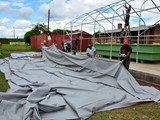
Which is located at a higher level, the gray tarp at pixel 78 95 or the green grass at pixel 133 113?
the gray tarp at pixel 78 95

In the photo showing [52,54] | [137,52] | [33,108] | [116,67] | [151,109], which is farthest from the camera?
[52,54]

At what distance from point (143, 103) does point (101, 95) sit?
1099mm

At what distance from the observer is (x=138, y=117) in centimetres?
508

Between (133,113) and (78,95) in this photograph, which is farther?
(78,95)

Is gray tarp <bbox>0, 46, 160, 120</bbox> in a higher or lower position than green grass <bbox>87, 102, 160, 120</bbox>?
higher

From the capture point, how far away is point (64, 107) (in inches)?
204

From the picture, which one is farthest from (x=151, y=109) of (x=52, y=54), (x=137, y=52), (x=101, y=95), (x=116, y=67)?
(x=52, y=54)

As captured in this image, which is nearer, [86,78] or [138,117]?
[138,117]

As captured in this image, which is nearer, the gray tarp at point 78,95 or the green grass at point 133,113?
the gray tarp at point 78,95

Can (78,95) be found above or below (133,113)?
above

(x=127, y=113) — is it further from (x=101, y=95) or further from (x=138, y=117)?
(x=101, y=95)

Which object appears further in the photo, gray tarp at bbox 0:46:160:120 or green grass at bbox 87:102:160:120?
green grass at bbox 87:102:160:120

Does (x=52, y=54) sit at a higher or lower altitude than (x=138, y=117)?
higher

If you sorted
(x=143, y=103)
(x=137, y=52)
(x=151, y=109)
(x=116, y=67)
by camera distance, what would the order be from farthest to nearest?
(x=137, y=52)
(x=116, y=67)
(x=143, y=103)
(x=151, y=109)
